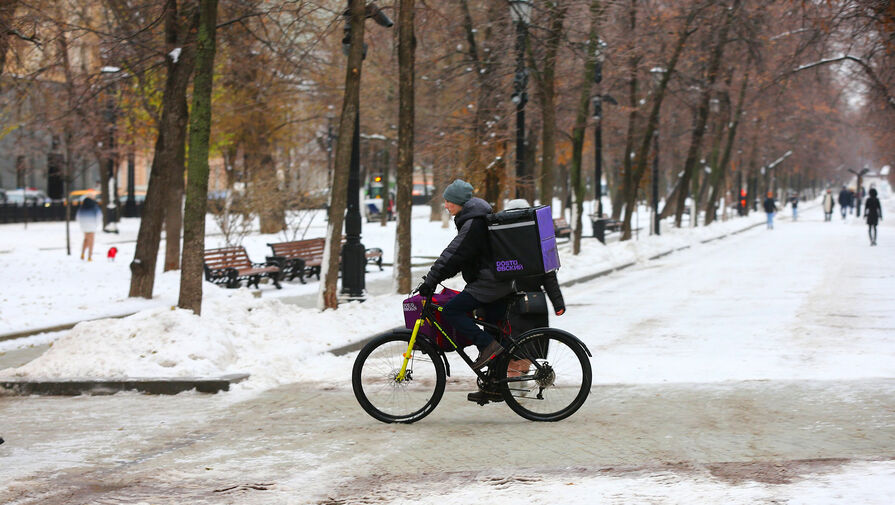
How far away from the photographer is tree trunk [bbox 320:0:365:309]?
1480cm

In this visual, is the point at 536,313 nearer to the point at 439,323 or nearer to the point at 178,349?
the point at 439,323

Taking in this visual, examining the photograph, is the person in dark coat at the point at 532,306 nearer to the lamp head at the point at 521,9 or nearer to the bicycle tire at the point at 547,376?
the bicycle tire at the point at 547,376

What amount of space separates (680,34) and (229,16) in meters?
16.8

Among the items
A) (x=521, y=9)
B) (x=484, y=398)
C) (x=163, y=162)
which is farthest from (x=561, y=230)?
(x=484, y=398)

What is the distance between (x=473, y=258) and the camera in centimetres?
783

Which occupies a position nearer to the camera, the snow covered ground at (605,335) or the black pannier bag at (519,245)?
the snow covered ground at (605,335)

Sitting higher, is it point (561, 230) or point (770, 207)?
point (770, 207)

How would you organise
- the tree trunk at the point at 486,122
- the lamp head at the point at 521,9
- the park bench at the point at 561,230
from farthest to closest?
the park bench at the point at 561,230 < the tree trunk at the point at 486,122 < the lamp head at the point at 521,9

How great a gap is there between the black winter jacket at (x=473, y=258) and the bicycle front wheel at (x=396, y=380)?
1.87 feet

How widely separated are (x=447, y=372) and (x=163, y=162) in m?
11.6

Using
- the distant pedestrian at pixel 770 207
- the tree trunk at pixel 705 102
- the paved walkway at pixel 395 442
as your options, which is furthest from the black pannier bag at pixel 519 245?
the distant pedestrian at pixel 770 207

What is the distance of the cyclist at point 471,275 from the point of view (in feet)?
25.2

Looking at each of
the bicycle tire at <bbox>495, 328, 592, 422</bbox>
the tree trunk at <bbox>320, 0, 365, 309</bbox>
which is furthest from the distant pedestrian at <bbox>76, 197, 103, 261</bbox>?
the bicycle tire at <bbox>495, 328, 592, 422</bbox>

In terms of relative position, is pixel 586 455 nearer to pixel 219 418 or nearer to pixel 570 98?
pixel 219 418
